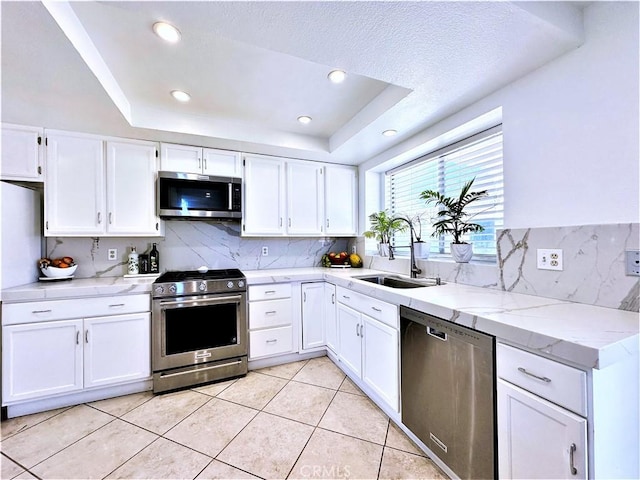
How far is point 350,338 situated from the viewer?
2301 mm

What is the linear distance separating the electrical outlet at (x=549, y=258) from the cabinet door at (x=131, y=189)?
301cm

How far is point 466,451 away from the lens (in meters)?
1.25

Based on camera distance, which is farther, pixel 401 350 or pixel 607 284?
pixel 401 350

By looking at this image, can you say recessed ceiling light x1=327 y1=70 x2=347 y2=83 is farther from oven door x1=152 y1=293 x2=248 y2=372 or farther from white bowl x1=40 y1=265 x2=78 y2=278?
white bowl x1=40 y1=265 x2=78 y2=278

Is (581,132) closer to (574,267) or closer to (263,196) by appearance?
(574,267)

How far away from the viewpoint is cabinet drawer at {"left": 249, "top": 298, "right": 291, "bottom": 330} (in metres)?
2.58

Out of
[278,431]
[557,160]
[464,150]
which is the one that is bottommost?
[278,431]

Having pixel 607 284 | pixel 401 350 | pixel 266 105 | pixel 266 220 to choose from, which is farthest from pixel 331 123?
pixel 607 284

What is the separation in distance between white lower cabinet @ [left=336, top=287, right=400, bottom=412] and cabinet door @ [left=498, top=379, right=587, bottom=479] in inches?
26.6

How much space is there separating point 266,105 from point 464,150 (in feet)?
5.67

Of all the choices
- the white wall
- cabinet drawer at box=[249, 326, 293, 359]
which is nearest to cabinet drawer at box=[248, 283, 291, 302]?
cabinet drawer at box=[249, 326, 293, 359]

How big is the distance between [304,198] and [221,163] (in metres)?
0.97

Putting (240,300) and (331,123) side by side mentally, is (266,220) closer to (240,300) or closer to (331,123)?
(240,300)

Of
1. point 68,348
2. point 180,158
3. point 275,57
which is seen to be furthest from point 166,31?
point 68,348
